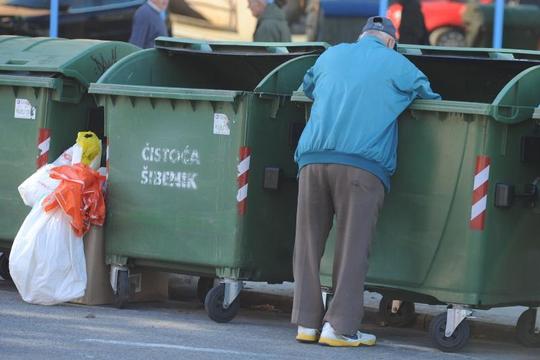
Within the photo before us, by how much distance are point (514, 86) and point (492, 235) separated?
0.75 meters

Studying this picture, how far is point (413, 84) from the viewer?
6.82 metres

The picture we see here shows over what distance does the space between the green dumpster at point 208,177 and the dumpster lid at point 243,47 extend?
0.04ft

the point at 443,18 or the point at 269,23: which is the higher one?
the point at 443,18

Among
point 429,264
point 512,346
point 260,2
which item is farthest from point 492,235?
point 260,2

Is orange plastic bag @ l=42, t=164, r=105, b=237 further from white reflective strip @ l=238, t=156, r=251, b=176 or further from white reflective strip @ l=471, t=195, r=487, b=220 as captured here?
white reflective strip @ l=471, t=195, r=487, b=220

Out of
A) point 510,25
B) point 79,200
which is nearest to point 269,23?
point 510,25

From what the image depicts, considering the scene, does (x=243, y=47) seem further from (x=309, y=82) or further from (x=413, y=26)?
(x=413, y=26)

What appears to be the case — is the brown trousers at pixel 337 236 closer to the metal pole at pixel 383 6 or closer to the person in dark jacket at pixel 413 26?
the person in dark jacket at pixel 413 26

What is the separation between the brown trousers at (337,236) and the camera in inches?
267

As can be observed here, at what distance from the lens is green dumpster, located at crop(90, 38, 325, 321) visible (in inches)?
295

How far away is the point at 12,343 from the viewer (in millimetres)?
6566

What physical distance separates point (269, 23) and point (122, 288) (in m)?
4.61

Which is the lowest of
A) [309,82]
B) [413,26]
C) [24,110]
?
[24,110]

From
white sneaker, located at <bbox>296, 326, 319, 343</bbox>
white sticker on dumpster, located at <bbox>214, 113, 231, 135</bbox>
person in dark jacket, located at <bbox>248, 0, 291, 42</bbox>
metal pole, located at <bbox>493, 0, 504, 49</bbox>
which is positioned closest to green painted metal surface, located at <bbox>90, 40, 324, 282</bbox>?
white sticker on dumpster, located at <bbox>214, 113, 231, 135</bbox>
